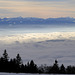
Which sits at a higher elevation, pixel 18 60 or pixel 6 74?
pixel 18 60

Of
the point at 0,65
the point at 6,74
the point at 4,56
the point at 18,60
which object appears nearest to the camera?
the point at 6,74

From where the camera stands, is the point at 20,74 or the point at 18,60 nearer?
the point at 20,74

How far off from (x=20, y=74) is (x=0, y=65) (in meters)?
13.9

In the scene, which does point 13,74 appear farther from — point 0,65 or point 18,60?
point 18,60

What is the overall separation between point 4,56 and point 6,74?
3112 cm

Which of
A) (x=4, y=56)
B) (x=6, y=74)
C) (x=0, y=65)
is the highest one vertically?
(x=4, y=56)

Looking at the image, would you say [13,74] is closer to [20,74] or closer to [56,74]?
[20,74]

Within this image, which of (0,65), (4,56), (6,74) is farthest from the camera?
(4,56)

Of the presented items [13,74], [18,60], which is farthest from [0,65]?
[18,60]

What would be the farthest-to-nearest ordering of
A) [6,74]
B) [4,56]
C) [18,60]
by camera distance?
1. [18,60]
2. [4,56]
3. [6,74]

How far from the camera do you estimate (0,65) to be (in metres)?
40.2

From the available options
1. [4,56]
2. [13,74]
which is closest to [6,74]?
[13,74]

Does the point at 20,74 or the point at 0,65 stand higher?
the point at 0,65

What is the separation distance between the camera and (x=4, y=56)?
57.4 meters
